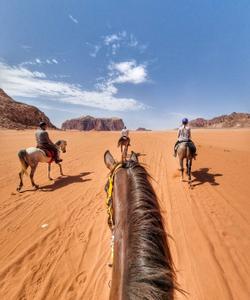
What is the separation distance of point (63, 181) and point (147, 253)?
793cm

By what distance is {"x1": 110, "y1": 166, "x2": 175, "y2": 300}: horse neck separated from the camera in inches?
54.8

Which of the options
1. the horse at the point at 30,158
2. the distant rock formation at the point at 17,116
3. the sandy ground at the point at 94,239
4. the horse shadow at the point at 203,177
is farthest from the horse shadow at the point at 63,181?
the distant rock formation at the point at 17,116

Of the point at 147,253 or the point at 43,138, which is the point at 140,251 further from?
the point at 43,138

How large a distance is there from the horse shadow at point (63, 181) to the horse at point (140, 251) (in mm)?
6332

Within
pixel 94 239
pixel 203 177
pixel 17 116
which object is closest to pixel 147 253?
pixel 94 239

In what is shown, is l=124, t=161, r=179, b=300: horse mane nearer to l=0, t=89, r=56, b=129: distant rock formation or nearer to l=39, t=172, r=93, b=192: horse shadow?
l=39, t=172, r=93, b=192: horse shadow

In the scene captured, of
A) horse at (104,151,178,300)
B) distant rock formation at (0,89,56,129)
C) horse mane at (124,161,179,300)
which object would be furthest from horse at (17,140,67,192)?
distant rock formation at (0,89,56,129)

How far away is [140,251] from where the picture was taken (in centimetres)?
161

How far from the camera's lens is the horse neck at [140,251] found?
4.57 ft

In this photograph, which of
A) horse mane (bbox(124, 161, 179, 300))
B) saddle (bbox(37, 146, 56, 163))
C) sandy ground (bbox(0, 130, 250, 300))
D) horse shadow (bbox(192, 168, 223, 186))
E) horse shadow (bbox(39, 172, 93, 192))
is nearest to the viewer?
horse mane (bbox(124, 161, 179, 300))

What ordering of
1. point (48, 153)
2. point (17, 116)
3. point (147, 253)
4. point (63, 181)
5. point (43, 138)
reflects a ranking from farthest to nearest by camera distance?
1. point (17, 116)
2. point (63, 181)
3. point (48, 153)
4. point (43, 138)
5. point (147, 253)

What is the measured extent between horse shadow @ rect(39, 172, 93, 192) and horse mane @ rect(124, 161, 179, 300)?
6555 mm

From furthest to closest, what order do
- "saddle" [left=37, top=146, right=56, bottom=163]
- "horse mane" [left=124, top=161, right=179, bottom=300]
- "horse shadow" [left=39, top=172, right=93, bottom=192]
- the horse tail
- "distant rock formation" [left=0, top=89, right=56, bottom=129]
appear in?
"distant rock formation" [left=0, top=89, right=56, bottom=129] → "saddle" [left=37, top=146, right=56, bottom=163] → "horse shadow" [left=39, top=172, right=93, bottom=192] → the horse tail → "horse mane" [left=124, top=161, right=179, bottom=300]

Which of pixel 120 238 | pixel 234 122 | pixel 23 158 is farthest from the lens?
pixel 234 122
